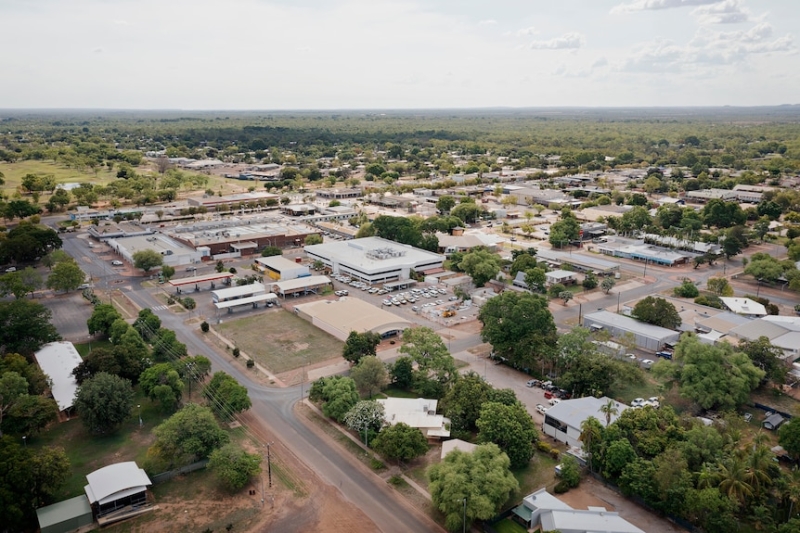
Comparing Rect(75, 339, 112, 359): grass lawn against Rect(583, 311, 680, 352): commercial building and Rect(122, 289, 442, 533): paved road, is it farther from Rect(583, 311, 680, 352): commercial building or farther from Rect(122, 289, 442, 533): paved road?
Rect(583, 311, 680, 352): commercial building

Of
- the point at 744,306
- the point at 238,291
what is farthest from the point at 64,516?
the point at 744,306

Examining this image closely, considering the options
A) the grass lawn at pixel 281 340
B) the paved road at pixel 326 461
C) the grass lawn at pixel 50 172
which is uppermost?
the grass lawn at pixel 50 172

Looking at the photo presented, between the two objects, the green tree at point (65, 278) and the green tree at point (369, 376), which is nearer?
the green tree at point (369, 376)

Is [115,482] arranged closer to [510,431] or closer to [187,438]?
[187,438]

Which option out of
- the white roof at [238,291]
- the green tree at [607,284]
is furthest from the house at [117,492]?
the green tree at [607,284]

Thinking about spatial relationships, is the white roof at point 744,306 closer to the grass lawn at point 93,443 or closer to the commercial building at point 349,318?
the commercial building at point 349,318
